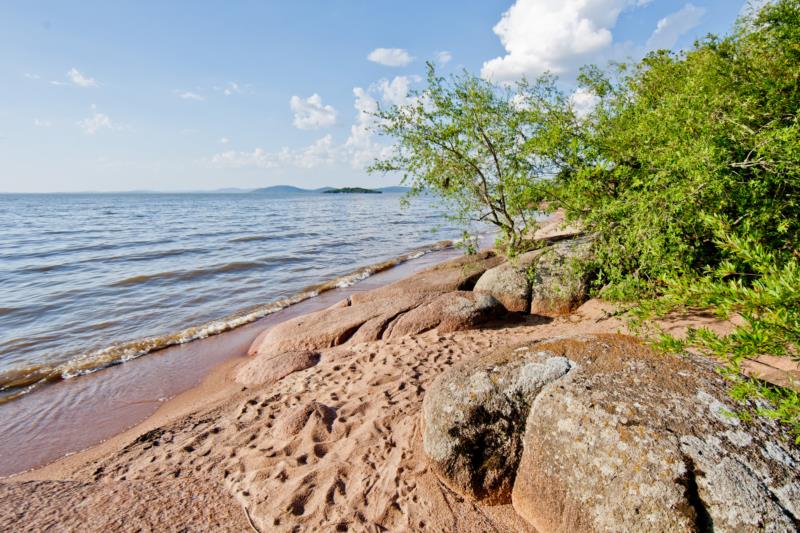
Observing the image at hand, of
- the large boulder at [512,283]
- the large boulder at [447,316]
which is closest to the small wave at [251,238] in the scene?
the large boulder at [512,283]

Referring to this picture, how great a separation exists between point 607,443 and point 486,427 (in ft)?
3.84

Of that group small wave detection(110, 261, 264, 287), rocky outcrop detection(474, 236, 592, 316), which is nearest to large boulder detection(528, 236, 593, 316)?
rocky outcrop detection(474, 236, 592, 316)

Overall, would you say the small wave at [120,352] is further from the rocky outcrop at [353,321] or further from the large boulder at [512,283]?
the large boulder at [512,283]

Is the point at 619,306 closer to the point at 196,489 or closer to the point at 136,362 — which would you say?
the point at 196,489

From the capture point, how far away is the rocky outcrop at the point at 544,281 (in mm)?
9250

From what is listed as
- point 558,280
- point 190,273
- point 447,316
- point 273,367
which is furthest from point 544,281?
point 190,273

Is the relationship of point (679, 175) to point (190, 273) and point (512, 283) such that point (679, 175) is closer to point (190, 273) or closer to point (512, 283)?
point (512, 283)

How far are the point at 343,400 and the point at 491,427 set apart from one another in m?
2.81

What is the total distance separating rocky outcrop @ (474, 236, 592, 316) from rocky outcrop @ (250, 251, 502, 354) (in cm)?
165

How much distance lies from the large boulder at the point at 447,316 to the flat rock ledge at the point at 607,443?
4.10m

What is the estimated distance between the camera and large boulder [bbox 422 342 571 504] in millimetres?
4055

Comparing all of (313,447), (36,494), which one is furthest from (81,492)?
(313,447)

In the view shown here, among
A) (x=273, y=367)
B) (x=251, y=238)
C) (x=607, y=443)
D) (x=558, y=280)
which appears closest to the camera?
(x=607, y=443)

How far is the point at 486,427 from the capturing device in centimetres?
412
